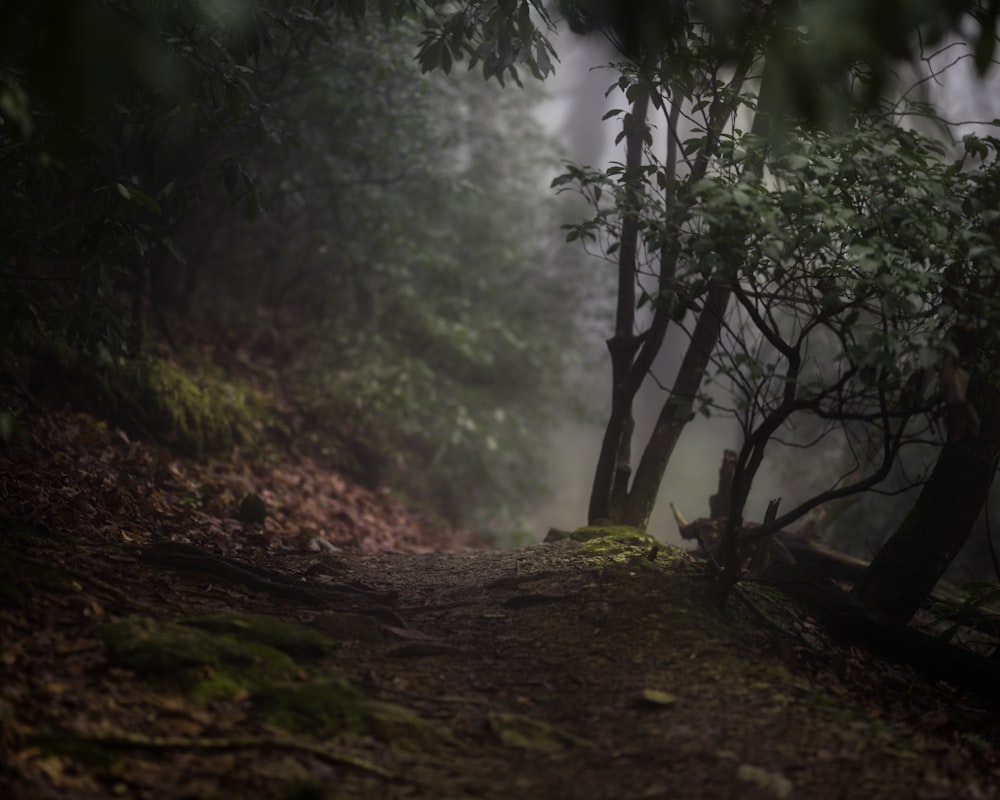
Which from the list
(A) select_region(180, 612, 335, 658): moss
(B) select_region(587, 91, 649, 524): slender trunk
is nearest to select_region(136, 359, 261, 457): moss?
(A) select_region(180, 612, 335, 658): moss

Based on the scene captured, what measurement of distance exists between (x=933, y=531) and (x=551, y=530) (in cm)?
309

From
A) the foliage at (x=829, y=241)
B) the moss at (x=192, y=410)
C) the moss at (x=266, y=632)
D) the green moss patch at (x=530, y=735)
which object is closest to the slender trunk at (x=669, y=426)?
the foliage at (x=829, y=241)

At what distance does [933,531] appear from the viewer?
192 inches

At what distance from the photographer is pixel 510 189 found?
14.6 m

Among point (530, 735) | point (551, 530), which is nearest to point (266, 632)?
point (530, 735)

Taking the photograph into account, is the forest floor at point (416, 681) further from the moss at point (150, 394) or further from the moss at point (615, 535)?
the moss at point (150, 394)

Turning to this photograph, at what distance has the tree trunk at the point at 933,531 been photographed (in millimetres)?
4793

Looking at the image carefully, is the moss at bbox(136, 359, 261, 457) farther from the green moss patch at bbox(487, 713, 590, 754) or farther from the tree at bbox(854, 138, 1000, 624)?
the tree at bbox(854, 138, 1000, 624)

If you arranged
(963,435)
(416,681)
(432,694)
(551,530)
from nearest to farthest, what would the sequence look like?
(432,694) → (416,681) → (963,435) → (551,530)

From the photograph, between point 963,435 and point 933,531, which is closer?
point 963,435

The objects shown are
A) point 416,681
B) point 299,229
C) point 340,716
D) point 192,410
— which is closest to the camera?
point 340,716

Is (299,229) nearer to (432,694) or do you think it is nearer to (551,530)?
(551,530)

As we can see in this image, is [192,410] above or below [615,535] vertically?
above

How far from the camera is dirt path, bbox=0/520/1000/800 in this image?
2.73 metres
